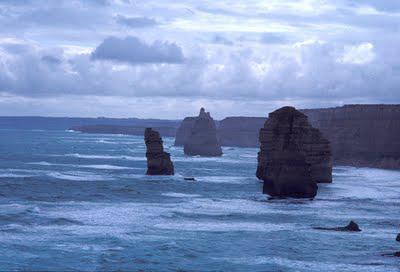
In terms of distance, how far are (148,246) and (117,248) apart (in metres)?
1.53

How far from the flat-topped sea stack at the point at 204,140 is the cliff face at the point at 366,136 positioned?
20355 millimetres

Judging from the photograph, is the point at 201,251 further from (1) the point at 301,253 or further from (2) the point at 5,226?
(2) the point at 5,226

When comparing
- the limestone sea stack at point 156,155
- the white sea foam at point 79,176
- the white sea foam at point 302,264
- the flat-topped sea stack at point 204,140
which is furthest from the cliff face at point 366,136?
the white sea foam at point 302,264

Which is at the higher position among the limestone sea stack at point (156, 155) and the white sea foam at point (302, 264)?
the limestone sea stack at point (156, 155)

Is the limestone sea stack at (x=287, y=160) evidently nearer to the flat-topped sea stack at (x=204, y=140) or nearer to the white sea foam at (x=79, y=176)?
the white sea foam at (x=79, y=176)

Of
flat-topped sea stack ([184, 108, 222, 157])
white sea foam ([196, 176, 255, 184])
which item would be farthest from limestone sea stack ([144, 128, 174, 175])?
flat-topped sea stack ([184, 108, 222, 157])

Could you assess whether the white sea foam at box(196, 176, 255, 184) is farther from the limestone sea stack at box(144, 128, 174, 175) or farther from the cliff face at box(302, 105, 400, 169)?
the cliff face at box(302, 105, 400, 169)

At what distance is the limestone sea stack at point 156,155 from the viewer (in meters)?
76.4

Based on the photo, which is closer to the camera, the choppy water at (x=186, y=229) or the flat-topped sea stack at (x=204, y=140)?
the choppy water at (x=186, y=229)

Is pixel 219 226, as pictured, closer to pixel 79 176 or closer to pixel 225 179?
pixel 225 179

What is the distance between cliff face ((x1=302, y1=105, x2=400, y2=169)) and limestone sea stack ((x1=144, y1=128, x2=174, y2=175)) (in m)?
50.9

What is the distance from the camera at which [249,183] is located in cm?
7781

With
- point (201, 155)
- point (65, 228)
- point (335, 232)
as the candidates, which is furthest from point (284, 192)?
point (201, 155)

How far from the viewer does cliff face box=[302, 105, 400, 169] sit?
13050 cm
